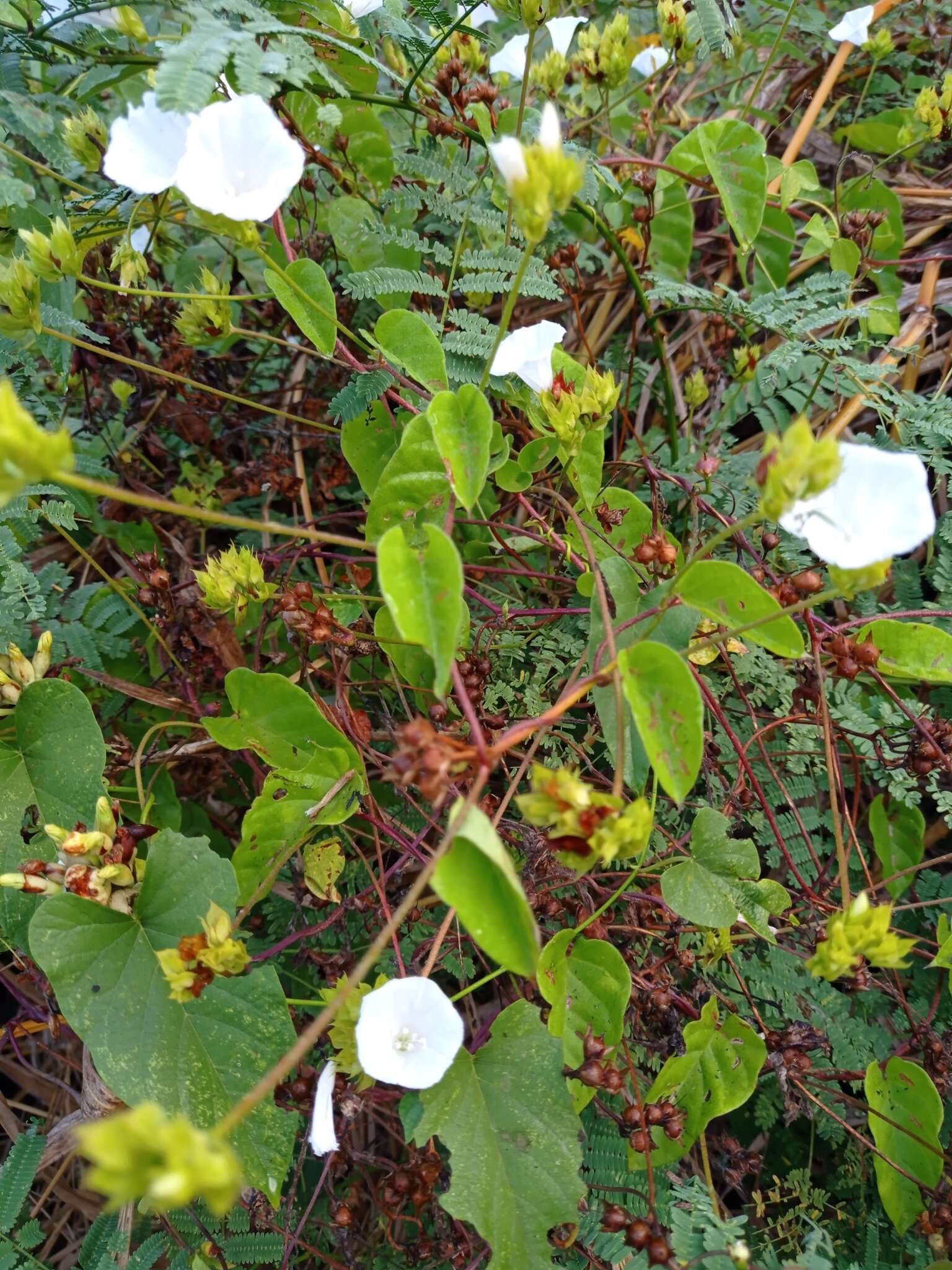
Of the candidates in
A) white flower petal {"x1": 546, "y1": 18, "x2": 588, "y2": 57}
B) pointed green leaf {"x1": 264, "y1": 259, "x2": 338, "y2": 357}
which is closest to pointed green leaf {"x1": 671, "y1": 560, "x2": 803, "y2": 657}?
pointed green leaf {"x1": 264, "y1": 259, "x2": 338, "y2": 357}

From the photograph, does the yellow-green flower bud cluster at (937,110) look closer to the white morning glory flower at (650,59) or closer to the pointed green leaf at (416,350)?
the white morning glory flower at (650,59)

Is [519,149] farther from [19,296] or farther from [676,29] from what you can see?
[676,29]

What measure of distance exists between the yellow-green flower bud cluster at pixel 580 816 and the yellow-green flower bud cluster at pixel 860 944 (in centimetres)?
26

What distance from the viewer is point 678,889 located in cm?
105

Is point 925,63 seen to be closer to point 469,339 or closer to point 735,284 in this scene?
point 735,284

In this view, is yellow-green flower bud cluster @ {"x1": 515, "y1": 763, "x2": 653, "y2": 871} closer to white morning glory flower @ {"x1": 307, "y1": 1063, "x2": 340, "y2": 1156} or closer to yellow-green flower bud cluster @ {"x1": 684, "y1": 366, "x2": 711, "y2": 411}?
white morning glory flower @ {"x1": 307, "y1": 1063, "x2": 340, "y2": 1156}

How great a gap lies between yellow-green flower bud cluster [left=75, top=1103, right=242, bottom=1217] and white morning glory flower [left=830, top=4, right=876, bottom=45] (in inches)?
73.9

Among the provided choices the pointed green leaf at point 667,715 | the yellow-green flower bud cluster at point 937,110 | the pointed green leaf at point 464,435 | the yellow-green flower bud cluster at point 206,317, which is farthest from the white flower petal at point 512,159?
the yellow-green flower bud cluster at point 937,110

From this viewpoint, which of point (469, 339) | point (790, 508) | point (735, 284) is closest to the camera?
point (790, 508)

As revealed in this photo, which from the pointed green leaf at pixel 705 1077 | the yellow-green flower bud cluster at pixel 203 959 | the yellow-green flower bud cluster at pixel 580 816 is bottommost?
the pointed green leaf at pixel 705 1077

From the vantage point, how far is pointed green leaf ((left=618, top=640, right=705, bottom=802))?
2.70 feet

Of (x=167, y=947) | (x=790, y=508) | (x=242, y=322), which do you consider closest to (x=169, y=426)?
(x=242, y=322)

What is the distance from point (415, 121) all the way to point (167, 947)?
4.54 feet

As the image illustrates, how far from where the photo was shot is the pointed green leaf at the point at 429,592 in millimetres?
771
